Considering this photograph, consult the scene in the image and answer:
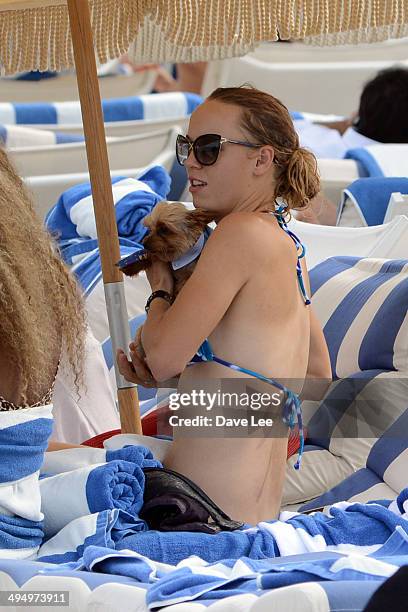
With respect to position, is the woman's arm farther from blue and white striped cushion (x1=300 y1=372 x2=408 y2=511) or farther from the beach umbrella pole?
blue and white striped cushion (x1=300 y1=372 x2=408 y2=511)

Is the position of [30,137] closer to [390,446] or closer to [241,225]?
[390,446]

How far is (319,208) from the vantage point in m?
4.52

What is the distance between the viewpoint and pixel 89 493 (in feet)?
7.39

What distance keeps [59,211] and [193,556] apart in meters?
2.52

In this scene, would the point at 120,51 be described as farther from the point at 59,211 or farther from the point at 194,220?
the point at 59,211

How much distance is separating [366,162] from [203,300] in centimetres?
302

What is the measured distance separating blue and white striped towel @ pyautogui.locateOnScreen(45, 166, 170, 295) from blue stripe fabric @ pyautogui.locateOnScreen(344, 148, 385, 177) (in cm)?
111

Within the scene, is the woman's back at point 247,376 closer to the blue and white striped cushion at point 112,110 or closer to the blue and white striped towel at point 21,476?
the blue and white striped towel at point 21,476

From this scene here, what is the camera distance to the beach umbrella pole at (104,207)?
9.25 ft

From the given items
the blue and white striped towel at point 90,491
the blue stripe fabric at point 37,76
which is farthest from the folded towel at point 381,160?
the blue stripe fabric at point 37,76

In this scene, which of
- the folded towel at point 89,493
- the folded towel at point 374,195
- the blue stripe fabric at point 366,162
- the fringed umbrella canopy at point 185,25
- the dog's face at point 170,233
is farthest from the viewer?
the blue stripe fabric at point 366,162

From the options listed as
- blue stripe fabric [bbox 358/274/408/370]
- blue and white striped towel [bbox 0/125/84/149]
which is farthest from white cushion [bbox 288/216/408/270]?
blue and white striped towel [bbox 0/125/84/149]

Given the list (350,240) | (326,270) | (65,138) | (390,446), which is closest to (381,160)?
(350,240)

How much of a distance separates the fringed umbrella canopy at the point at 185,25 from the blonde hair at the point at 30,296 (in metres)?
0.64
